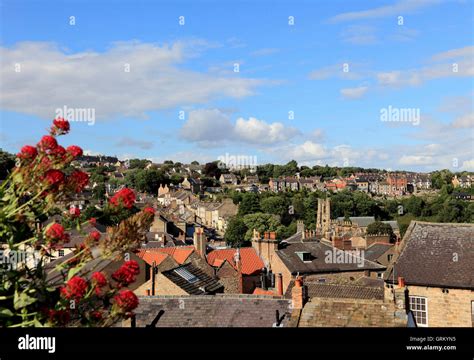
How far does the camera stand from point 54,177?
15.4 feet

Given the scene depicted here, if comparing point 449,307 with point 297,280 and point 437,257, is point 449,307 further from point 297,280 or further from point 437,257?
point 297,280

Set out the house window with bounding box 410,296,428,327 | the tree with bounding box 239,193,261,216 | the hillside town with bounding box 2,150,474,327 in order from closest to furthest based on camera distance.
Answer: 1. the hillside town with bounding box 2,150,474,327
2. the house window with bounding box 410,296,428,327
3. the tree with bounding box 239,193,261,216

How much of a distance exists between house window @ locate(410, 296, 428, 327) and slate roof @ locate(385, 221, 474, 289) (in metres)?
0.75

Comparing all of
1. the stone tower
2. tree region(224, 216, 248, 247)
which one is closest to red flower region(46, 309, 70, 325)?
tree region(224, 216, 248, 247)

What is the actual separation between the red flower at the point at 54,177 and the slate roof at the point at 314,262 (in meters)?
31.6

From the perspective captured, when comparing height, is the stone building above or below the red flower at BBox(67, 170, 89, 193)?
below

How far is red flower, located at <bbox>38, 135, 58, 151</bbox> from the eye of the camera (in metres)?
4.84

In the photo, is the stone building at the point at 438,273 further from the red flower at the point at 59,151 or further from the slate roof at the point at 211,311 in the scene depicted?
the red flower at the point at 59,151

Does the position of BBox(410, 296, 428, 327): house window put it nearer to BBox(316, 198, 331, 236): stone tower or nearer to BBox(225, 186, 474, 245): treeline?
BBox(225, 186, 474, 245): treeline

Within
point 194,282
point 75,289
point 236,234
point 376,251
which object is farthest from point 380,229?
point 75,289

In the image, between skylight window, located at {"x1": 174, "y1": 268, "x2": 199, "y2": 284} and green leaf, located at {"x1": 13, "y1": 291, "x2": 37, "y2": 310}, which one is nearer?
green leaf, located at {"x1": 13, "y1": 291, "x2": 37, "y2": 310}
